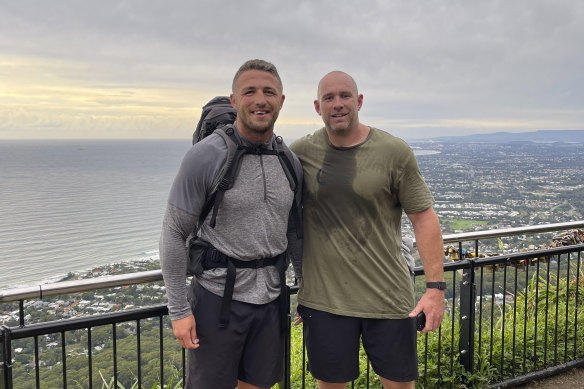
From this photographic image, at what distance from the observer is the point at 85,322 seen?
2.21 m

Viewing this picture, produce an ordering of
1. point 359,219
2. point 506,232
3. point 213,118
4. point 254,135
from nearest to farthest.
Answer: point 254,135 < point 213,118 < point 359,219 < point 506,232

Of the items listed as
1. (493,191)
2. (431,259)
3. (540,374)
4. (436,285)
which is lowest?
(493,191)

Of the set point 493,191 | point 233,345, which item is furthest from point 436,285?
point 493,191

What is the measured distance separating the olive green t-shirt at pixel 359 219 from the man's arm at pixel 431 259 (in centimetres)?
6

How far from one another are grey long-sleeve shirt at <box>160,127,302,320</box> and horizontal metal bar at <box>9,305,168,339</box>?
0.41 m

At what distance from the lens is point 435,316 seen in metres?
2.38

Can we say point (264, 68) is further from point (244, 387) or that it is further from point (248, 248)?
point (244, 387)

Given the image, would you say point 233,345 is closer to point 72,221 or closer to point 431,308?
point 431,308

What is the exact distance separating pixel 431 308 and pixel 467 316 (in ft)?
4.04

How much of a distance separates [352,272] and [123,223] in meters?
61.2

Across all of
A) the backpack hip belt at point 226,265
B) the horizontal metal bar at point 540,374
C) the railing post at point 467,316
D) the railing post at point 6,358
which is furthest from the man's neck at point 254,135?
the horizontal metal bar at point 540,374

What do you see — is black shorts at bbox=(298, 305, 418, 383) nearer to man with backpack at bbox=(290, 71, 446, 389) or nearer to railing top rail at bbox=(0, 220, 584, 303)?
man with backpack at bbox=(290, 71, 446, 389)

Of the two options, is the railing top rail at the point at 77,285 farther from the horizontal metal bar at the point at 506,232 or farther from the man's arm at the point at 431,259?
the horizontal metal bar at the point at 506,232

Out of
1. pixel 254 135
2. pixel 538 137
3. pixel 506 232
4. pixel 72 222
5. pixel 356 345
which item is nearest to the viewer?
pixel 254 135
